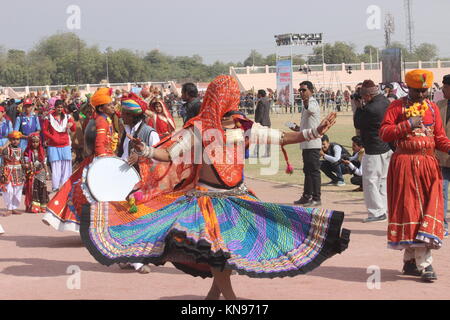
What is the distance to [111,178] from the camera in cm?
800

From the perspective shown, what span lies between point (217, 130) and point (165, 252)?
1096mm

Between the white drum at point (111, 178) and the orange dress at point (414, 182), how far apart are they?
8.28 feet

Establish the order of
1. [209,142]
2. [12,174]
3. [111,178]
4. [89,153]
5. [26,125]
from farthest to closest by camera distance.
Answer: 1. [26,125]
2. [12,174]
3. [89,153]
4. [111,178]
5. [209,142]

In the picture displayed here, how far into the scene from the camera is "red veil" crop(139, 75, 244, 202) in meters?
6.00

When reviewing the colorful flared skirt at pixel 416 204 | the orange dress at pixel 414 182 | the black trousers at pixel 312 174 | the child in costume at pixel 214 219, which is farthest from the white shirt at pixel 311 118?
the child in costume at pixel 214 219

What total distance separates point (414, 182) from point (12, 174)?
779cm

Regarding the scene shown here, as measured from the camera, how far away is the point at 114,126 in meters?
9.84

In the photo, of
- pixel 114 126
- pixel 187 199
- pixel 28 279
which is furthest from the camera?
pixel 114 126

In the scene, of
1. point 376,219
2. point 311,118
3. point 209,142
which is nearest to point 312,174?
point 311,118

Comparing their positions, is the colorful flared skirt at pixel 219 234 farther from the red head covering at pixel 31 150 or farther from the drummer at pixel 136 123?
the red head covering at pixel 31 150

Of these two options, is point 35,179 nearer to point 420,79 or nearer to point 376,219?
point 376,219

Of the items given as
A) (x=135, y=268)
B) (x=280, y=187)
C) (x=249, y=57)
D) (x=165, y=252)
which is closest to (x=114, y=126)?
(x=135, y=268)

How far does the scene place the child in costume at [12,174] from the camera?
12812 mm

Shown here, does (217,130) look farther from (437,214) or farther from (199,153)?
(437,214)
